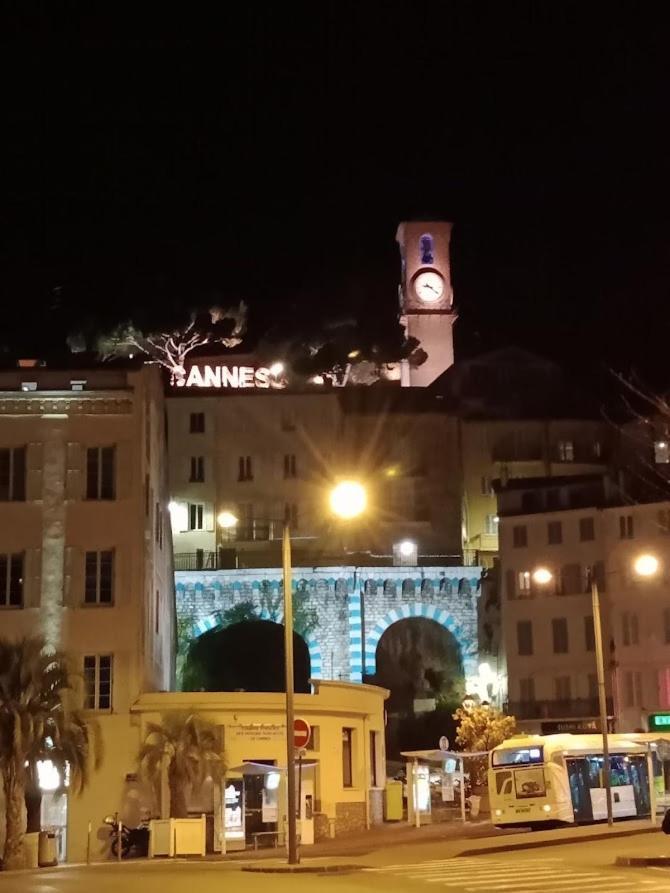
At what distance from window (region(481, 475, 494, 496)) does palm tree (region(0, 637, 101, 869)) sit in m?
55.2

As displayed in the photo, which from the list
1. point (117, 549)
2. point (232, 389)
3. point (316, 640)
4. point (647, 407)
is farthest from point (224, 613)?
point (117, 549)

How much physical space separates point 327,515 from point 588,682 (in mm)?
22055

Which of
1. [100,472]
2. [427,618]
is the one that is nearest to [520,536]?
[427,618]

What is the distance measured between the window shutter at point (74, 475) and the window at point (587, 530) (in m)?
37.1

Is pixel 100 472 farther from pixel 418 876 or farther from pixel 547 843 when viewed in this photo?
pixel 418 876

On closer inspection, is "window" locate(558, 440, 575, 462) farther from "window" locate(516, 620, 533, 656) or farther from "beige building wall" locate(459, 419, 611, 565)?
"window" locate(516, 620, 533, 656)

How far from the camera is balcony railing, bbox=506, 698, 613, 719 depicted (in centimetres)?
6906

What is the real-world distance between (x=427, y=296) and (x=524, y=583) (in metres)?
41.3

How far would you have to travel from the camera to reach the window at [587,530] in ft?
233

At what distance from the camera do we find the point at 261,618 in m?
81.6

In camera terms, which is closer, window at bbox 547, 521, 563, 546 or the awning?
the awning

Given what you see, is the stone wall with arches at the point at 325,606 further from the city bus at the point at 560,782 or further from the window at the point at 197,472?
the city bus at the point at 560,782

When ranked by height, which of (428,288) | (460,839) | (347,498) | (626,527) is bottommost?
(460,839)

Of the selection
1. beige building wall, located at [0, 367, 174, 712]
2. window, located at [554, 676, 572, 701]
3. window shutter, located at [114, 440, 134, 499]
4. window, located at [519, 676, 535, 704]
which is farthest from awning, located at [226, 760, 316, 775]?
window, located at [519, 676, 535, 704]
